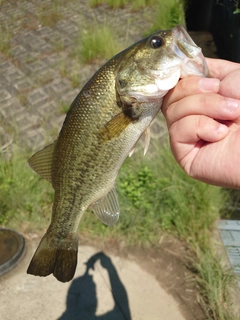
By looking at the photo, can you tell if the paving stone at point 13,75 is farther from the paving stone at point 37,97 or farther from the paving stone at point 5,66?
the paving stone at point 37,97

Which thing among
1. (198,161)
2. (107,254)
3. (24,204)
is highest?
(198,161)

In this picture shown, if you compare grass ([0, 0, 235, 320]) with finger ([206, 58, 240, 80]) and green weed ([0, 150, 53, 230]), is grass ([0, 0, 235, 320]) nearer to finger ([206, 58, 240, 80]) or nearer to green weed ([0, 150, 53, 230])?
green weed ([0, 150, 53, 230])

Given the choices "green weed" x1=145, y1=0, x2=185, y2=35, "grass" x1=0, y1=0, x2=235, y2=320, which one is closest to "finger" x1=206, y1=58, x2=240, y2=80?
"grass" x1=0, y1=0, x2=235, y2=320

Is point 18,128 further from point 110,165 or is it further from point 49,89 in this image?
point 110,165

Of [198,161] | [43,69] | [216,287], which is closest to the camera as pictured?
[198,161]

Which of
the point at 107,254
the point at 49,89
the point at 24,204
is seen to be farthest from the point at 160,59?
the point at 49,89

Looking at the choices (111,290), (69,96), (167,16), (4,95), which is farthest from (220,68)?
(167,16)

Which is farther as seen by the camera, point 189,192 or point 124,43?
point 124,43
